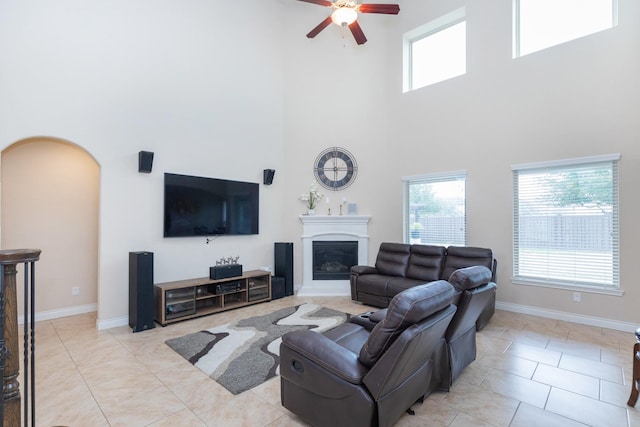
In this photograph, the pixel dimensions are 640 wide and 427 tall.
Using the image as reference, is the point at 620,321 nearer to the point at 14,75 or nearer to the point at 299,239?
the point at 299,239

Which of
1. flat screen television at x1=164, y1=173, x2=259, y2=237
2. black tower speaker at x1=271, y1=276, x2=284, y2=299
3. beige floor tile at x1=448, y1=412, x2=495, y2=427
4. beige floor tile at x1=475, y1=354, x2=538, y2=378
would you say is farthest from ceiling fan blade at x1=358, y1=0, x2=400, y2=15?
beige floor tile at x1=448, y1=412, x2=495, y2=427

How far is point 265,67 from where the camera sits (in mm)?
5941

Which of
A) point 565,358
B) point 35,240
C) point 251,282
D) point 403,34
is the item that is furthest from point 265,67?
point 565,358

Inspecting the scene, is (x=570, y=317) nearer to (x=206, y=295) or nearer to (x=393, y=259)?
(x=393, y=259)

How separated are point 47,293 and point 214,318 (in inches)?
90.0

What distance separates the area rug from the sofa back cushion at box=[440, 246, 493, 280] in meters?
1.69

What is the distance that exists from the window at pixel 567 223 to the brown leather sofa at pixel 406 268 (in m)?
0.71

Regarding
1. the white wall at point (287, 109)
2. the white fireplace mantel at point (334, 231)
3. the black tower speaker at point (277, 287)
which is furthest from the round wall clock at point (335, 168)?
the black tower speaker at point (277, 287)

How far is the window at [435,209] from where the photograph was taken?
527 cm

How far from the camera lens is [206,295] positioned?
4.55 meters

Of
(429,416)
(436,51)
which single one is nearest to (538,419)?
(429,416)

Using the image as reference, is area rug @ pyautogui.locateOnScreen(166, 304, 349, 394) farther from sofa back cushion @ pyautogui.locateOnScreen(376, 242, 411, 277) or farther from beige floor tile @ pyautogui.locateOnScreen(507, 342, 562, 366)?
beige floor tile @ pyautogui.locateOnScreen(507, 342, 562, 366)

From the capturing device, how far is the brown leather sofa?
4520 millimetres

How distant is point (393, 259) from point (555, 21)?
4.22 meters
